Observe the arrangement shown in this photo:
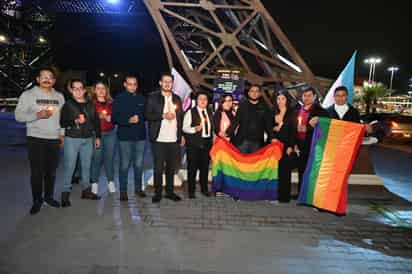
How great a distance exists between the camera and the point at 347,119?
4895 mm

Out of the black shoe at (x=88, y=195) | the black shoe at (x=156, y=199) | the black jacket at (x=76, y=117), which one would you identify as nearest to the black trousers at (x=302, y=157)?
the black shoe at (x=156, y=199)

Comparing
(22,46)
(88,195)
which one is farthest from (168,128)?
(22,46)

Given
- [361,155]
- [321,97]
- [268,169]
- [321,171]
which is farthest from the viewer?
[321,97]

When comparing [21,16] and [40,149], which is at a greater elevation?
[21,16]

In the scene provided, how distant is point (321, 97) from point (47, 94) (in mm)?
5661

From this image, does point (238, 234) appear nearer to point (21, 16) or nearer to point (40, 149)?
point (40, 149)

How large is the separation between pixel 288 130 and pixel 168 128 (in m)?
1.82

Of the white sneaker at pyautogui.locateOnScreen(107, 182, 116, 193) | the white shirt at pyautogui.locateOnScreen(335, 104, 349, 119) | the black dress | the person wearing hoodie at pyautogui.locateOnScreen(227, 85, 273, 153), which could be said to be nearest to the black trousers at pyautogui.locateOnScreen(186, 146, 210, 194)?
the person wearing hoodie at pyautogui.locateOnScreen(227, 85, 273, 153)

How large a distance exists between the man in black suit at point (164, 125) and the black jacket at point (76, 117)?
77 centimetres

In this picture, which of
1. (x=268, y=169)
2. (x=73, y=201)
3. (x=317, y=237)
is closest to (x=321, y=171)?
(x=268, y=169)

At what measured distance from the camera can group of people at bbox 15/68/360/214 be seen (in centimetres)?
461

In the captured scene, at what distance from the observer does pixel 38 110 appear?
14.6ft

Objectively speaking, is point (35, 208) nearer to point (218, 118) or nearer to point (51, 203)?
point (51, 203)

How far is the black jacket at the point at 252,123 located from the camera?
5180 mm
